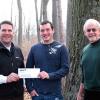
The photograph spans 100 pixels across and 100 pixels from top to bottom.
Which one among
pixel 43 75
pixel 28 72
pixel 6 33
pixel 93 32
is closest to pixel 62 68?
pixel 43 75

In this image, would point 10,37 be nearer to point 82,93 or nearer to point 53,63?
point 53,63

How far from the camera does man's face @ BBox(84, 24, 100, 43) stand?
5133 mm

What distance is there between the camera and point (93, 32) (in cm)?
515

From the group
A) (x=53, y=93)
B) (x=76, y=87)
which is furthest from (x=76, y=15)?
(x=53, y=93)

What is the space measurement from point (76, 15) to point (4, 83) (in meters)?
2.46

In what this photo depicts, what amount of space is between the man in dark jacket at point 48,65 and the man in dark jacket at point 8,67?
0.28 meters

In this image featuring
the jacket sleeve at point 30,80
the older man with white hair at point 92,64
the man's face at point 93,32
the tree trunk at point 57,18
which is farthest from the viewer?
the tree trunk at point 57,18

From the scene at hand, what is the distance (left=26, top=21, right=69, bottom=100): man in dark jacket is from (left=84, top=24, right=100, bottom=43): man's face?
0.63m

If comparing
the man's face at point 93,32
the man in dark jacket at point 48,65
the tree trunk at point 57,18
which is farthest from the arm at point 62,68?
the tree trunk at point 57,18

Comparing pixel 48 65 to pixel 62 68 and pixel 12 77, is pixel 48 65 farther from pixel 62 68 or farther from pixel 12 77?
pixel 12 77

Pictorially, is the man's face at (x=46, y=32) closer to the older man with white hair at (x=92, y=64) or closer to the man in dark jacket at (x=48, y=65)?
the man in dark jacket at (x=48, y=65)

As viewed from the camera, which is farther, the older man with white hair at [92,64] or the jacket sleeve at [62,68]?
the jacket sleeve at [62,68]

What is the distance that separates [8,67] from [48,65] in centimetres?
73

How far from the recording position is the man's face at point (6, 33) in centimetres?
540
